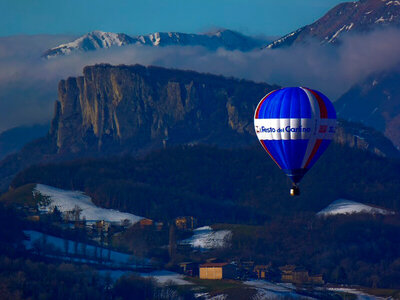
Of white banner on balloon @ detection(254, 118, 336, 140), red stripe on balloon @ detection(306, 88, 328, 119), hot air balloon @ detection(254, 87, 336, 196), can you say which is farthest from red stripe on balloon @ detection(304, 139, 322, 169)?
red stripe on balloon @ detection(306, 88, 328, 119)

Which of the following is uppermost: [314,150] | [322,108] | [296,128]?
[322,108]

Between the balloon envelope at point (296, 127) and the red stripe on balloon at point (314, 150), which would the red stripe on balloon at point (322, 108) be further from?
the red stripe on balloon at point (314, 150)

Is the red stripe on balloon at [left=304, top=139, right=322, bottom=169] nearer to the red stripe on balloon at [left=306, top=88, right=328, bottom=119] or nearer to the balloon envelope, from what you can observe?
the balloon envelope

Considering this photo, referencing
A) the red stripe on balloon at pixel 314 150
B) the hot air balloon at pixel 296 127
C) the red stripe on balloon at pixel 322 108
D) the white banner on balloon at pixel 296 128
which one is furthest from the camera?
the red stripe on balloon at pixel 322 108

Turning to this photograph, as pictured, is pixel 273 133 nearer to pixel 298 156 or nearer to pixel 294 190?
pixel 298 156

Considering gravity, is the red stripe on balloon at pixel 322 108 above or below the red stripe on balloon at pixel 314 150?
above

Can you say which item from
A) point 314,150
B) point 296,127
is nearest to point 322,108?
point 296,127

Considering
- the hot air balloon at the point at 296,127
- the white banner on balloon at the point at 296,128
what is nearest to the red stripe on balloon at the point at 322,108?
the hot air balloon at the point at 296,127

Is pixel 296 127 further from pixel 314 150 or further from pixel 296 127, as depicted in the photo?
pixel 314 150

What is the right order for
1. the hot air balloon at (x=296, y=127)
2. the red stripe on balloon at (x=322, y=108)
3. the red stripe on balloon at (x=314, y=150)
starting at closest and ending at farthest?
the hot air balloon at (x=296, y=127) < the red stripe on balloon at (x=314, y=150) < the red stripe on balloon at (x=322, y=108)
